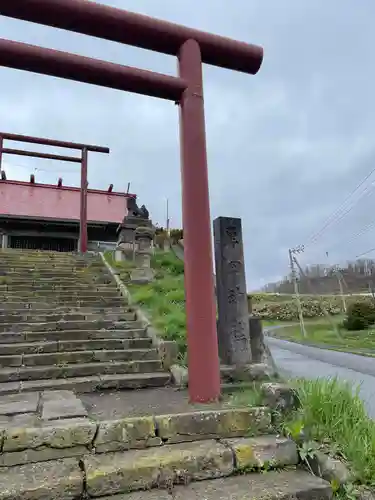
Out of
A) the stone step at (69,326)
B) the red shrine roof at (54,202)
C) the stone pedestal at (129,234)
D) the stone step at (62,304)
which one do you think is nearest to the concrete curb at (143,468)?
the stone step at (69,326)

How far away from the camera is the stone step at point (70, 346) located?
509 centimetres

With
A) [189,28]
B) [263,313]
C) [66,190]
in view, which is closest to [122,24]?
[189,28]

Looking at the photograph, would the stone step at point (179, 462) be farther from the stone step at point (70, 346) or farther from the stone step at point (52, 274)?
the stone step at point (52, 274)

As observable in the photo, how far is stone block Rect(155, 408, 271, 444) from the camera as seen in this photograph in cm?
285

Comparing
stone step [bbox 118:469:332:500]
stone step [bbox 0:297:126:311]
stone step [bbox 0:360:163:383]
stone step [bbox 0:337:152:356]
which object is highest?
stone step [bbox 0:297:126:311]

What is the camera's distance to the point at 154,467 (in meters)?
2.49

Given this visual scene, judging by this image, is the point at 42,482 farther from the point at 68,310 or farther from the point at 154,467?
the point at 68,310

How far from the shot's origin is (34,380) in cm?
447

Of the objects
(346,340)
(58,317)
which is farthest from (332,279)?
(58,317)

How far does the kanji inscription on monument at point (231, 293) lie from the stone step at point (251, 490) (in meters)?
1.77

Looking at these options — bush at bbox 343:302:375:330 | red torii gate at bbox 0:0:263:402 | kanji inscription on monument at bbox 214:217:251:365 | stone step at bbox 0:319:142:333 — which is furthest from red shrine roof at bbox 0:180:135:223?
bush at bbox 343:302:375:330

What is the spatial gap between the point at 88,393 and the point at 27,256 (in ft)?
26.0

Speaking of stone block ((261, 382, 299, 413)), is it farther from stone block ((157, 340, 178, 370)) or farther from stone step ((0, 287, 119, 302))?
stone step ((0, 287, 119, 302))

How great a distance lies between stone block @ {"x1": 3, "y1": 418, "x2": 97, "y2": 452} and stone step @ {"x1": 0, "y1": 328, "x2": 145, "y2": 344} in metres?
3.06
